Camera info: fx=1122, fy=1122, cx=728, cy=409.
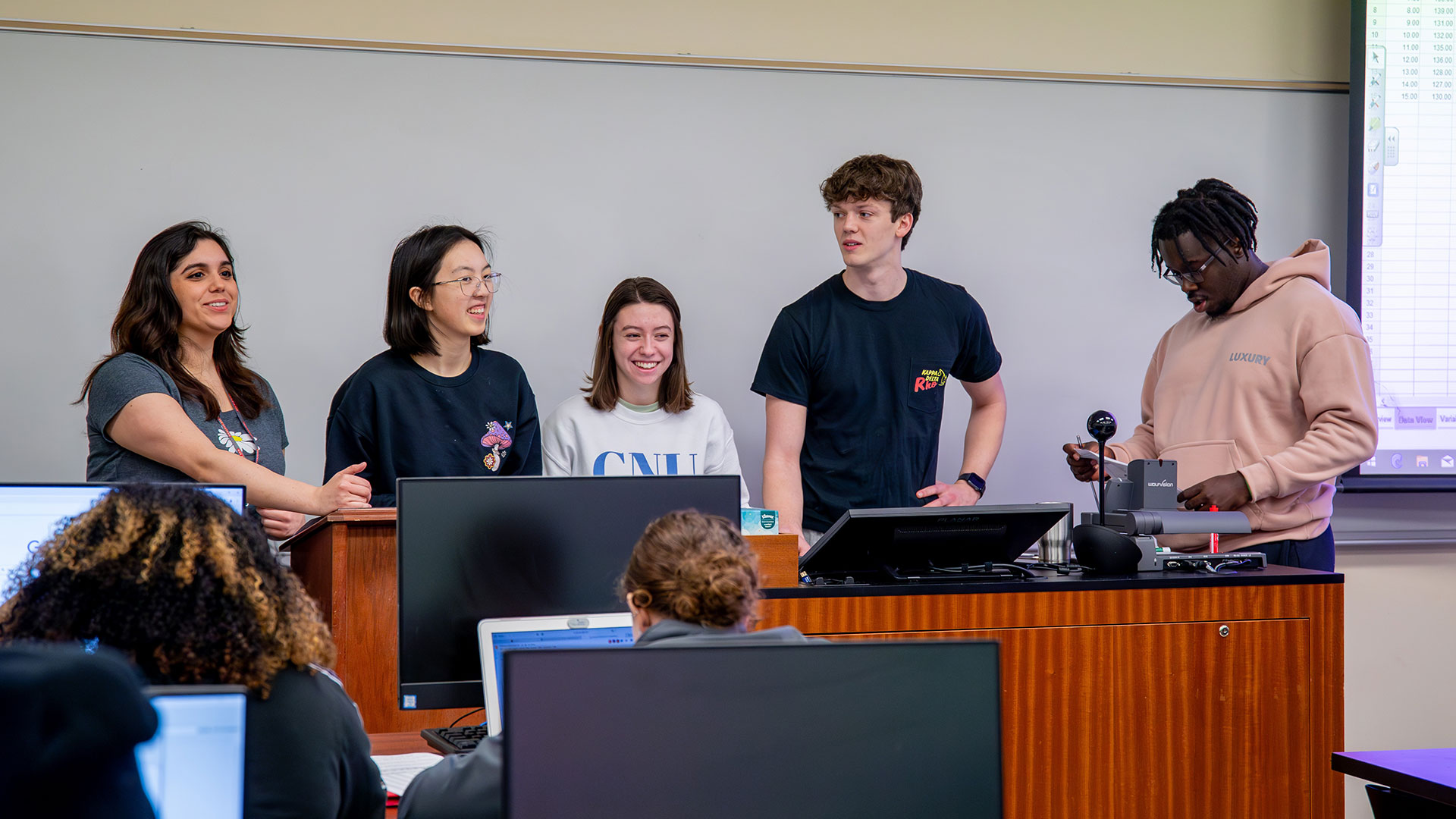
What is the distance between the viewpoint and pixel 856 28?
389cm

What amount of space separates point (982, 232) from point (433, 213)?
1.89 m

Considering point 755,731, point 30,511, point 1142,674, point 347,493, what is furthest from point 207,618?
point 1142,674

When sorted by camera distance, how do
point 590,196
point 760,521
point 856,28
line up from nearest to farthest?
point 760,521 < point 590,196 < point 856,28

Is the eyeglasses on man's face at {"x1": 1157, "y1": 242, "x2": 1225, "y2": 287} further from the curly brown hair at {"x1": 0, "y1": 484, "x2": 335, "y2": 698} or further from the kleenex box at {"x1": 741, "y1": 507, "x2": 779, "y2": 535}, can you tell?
the curly brown hair at {"x1": 0, "y1": 484, "x2": 335, "y2": 698}

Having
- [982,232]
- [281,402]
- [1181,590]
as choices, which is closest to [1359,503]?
[982,232]

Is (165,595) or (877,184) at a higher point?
(877,184)

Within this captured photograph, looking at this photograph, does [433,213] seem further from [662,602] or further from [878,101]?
[662,602]

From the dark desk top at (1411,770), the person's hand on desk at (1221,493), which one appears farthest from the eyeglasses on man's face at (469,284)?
the dark desk top at (1411,770)

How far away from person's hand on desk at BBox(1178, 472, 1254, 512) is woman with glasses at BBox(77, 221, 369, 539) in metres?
1.91

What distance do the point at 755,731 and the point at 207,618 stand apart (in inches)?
20.5

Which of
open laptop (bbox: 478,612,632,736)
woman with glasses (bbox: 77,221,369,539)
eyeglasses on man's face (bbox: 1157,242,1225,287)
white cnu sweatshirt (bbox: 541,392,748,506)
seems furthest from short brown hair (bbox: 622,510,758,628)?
eyeglasses on man's face (bbox: 1157,242,1225,287)

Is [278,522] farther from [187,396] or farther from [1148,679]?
[1148,679]

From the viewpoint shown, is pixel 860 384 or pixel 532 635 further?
pixel 860 384

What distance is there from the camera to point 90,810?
0.82 meters
